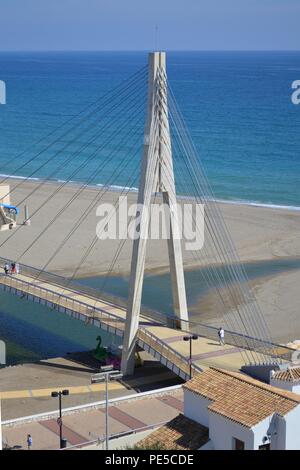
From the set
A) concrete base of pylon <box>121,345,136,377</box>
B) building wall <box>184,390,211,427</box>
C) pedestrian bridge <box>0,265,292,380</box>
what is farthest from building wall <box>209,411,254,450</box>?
concrete base of pylon <box>121,345,136,377</box>

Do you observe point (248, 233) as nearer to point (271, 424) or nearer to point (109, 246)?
point (109, 246)

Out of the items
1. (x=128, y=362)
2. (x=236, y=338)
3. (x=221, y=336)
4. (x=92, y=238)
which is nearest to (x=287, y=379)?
(x=221, y=336)

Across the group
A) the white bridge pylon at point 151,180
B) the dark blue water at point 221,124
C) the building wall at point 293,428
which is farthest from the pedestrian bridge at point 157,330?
the dark blue water at point 221,124

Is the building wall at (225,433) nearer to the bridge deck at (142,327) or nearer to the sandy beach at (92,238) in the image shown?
the bridge deck at (142,327)

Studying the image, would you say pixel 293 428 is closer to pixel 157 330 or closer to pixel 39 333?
pixel 157 330

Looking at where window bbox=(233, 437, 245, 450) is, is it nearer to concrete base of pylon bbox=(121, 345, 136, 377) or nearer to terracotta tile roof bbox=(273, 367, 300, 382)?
terracotta tile roof bbox=(273, 367, 300, 382)
